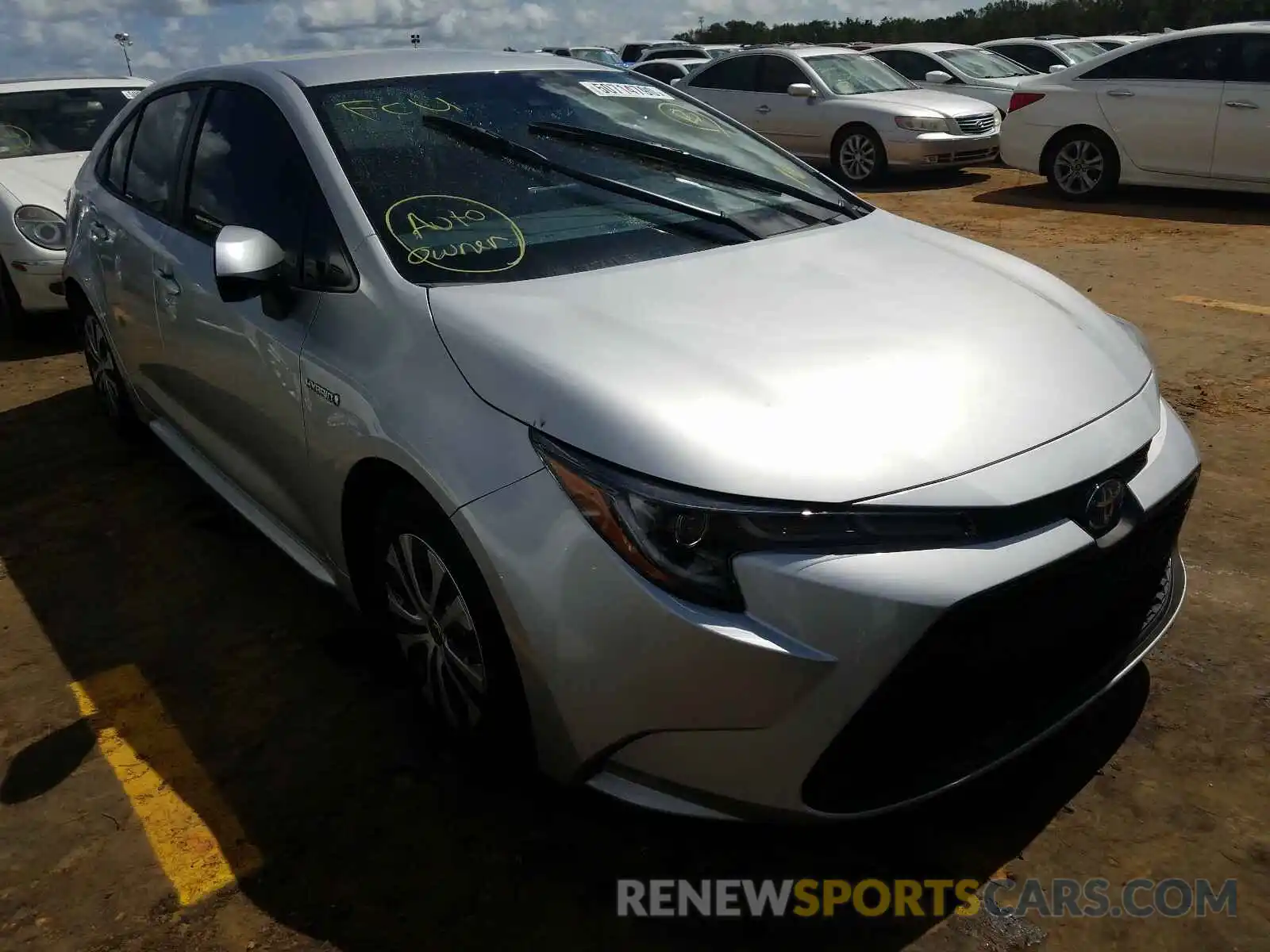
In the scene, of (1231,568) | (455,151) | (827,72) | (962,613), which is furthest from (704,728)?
(827,72)

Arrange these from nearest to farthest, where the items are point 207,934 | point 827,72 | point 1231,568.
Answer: point 207,934
point 1231,568
point 827,72

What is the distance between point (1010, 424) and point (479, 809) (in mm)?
1462

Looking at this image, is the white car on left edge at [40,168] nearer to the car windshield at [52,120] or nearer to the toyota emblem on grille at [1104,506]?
the car windshield at [52,120]

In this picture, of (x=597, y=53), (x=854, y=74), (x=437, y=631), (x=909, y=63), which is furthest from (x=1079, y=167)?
(x=597, y=53)

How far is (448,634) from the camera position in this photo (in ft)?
7.98

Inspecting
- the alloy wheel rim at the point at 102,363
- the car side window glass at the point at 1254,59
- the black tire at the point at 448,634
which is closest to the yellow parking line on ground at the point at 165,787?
the black tire at the point at 448,634

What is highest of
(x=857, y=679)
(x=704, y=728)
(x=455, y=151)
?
(x=455, y=151)

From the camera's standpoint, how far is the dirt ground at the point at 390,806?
2172 mm

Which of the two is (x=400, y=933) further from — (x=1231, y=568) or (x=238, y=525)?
(x=1231, y=568)

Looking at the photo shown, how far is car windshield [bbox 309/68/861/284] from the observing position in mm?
2648

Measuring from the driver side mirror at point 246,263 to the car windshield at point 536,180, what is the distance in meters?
0.28

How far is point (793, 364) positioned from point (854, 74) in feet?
37.0

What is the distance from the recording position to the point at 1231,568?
11.0 feet

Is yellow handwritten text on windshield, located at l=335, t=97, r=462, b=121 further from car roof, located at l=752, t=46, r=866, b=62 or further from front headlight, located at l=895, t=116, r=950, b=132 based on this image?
car roof, located at l=752, t=46, r=866, b=62
